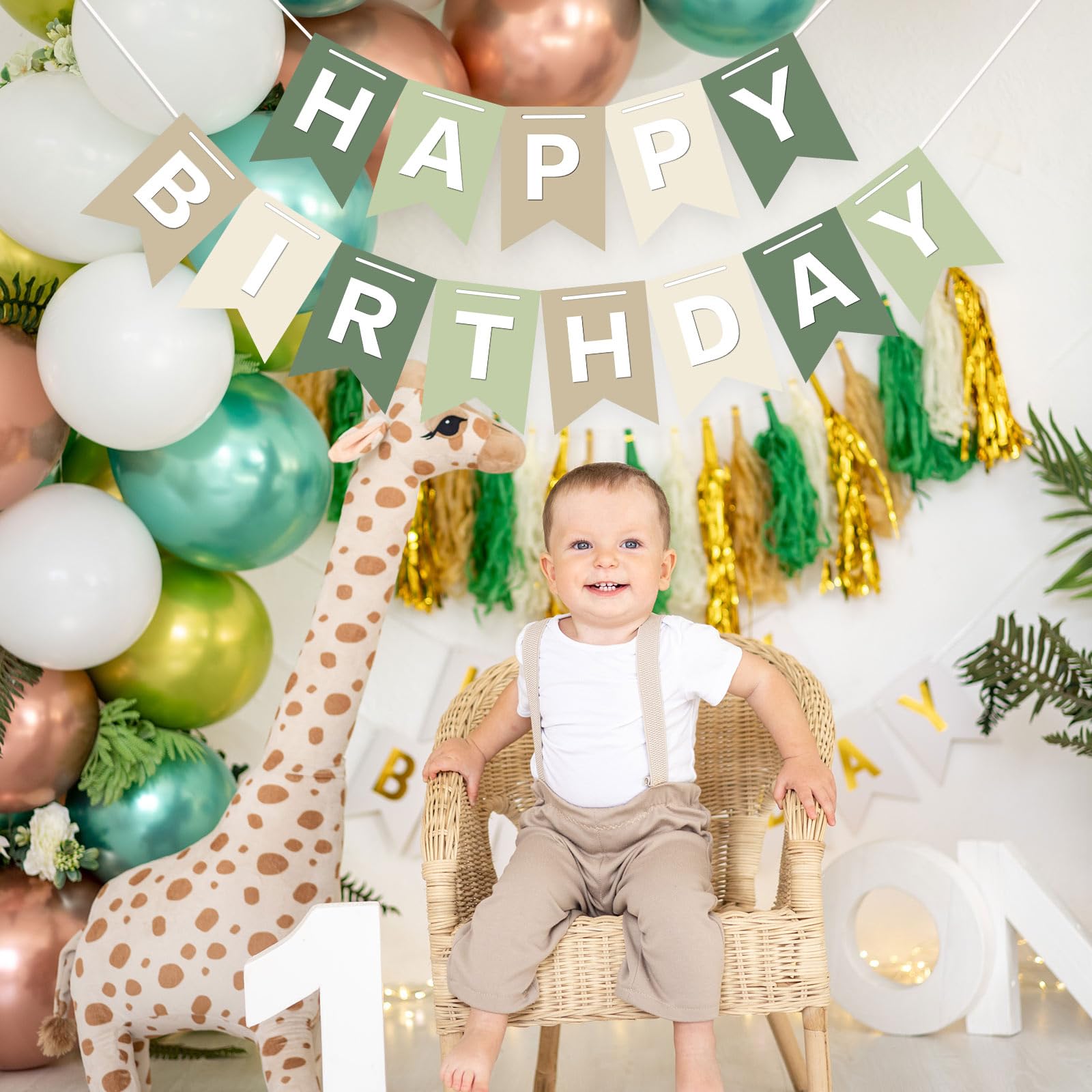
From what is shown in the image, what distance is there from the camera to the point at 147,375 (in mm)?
1485

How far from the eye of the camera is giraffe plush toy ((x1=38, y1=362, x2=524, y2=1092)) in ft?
4.61

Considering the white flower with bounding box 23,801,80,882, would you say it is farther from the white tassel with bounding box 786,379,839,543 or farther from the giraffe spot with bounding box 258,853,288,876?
the white tassel with bounding box 786,379,839,543

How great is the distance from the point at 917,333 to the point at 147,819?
1.59m

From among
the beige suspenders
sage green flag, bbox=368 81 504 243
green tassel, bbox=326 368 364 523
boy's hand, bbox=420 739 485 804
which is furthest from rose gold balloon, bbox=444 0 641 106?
boy's hand, bbox=420 739 485 804

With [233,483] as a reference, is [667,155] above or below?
above

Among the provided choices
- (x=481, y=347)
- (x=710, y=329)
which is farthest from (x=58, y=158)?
(x=710, y=329)

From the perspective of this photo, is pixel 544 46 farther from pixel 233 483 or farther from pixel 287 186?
pixel 233 483

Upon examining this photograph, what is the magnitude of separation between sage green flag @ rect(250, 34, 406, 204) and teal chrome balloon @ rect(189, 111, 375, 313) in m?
0.18

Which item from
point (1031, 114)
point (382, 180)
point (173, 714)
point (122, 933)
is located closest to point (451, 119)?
point (382, 180)

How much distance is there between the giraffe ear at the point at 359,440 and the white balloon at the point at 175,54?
1.50ft

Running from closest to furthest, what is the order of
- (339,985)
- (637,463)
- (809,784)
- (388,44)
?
(339,985), (809,784), (388,44), (637,463)

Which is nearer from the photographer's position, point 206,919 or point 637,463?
point 206,919

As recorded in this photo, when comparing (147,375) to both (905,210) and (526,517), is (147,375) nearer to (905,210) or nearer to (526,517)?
(526,517)

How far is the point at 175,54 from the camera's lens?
147 centimetres
